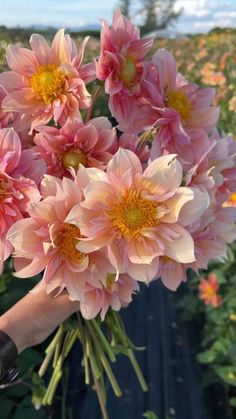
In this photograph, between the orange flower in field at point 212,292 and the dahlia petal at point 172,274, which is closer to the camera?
the dahlia petal at point 172,274

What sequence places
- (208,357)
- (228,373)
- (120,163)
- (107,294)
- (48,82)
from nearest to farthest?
(120,163), (48,82), (107,294), (228,373), (208,357)

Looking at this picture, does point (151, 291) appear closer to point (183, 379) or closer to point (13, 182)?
point (183, 379)

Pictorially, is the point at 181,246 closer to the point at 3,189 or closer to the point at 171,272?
the point at 171,272

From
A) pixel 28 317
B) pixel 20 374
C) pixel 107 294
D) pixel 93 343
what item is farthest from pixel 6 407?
pixel 107 294

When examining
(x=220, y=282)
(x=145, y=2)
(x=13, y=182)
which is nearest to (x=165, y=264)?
(x=13, y=182)

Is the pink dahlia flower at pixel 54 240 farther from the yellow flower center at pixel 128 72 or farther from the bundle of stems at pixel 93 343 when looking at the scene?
the bundle of stems at pixel 93 343

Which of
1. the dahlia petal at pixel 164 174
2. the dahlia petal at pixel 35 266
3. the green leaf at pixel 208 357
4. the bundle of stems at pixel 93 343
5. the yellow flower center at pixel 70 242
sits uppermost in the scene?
the dahlia petal at pixel 164 174

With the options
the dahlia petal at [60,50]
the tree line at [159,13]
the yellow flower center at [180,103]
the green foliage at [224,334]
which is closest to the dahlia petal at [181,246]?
the yellow flower center at [180,103]
